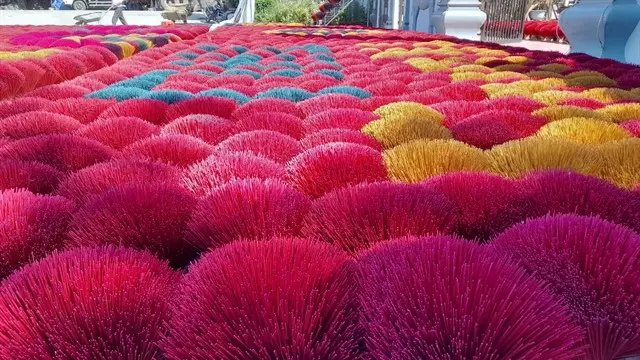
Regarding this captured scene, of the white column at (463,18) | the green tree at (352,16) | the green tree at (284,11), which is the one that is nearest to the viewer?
the white column at (463,18)

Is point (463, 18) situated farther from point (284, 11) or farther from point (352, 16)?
point (352, 16)

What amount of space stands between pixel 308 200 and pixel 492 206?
0.20 meters

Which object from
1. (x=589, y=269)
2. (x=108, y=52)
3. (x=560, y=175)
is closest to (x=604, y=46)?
(x=108, y=52)

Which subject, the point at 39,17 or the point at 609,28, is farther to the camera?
the point at 39,17

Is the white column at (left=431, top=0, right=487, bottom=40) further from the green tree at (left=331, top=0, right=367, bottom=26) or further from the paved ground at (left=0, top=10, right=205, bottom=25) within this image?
the green tree at (left=331, top=0, right=367, bottom=26)

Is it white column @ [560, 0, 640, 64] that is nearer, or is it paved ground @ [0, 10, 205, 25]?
white column @ [560, 0, 640, 64]

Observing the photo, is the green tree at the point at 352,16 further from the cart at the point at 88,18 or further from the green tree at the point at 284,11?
the cart at the point at 88,18

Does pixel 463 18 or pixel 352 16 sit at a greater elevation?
pixel 463 18

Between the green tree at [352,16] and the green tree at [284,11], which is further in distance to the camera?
the green tree at [352,16]

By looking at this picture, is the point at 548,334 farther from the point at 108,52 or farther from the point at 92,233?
the point at 108,52

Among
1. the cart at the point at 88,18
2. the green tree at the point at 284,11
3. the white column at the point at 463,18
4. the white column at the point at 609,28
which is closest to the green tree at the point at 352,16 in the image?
the green tree at the point at 284,11

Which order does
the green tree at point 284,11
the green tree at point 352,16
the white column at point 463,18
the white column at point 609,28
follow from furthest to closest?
the green tree at point 352,16 < the green tree at point 284,11 < the white column at point 463,18 < the white column at point 609,28

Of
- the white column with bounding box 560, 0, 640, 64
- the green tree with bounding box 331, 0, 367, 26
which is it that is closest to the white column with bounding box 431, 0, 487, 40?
the white column with bounding box 560, 0, 640, 64

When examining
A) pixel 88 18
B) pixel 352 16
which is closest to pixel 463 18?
pixel 88 18
